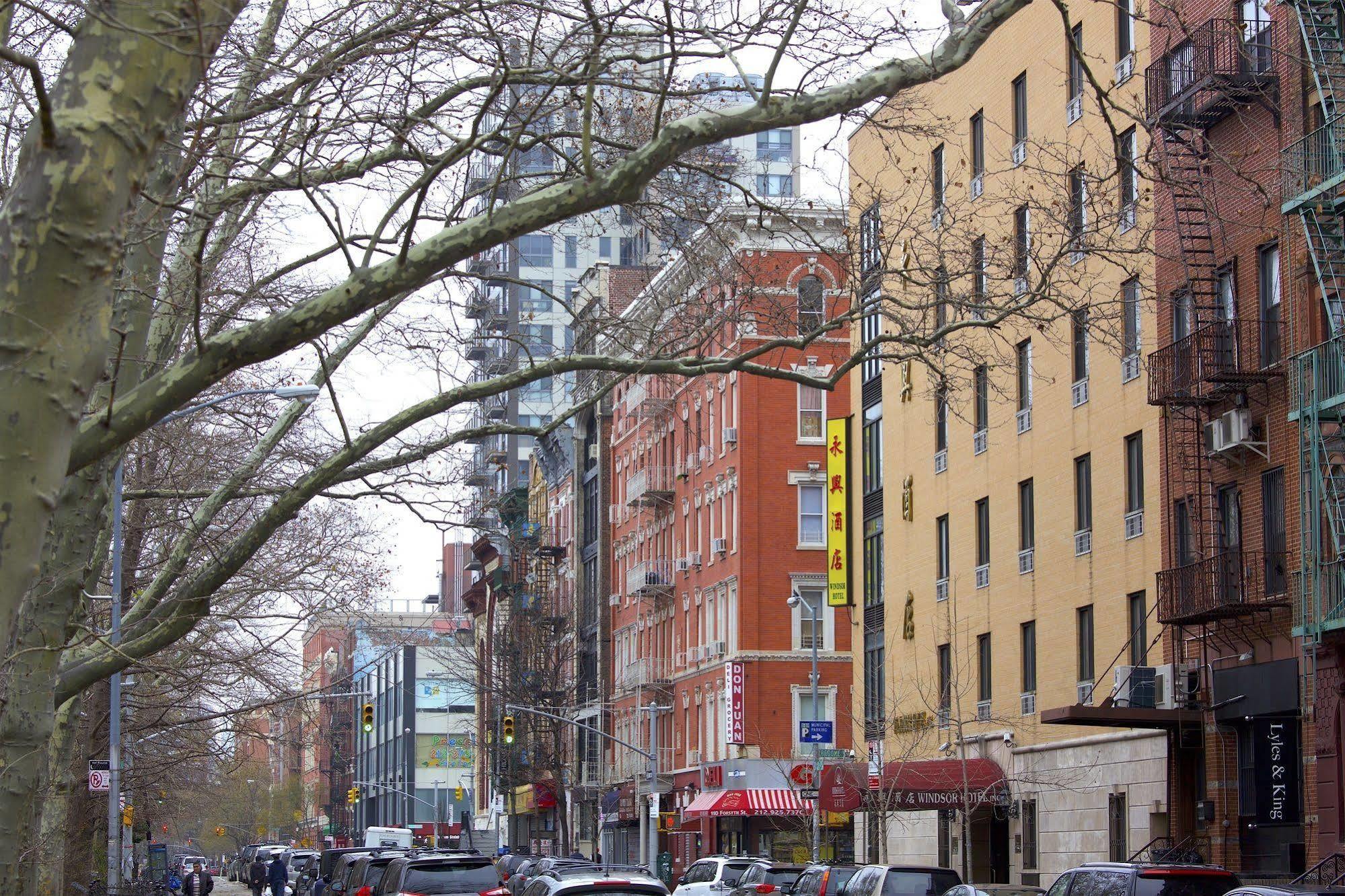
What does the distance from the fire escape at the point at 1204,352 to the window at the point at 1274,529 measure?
5cm

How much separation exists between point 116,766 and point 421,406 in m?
22.9

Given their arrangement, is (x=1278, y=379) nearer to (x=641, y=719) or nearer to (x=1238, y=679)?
(x=1238, y=679)

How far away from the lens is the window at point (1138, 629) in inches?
1351

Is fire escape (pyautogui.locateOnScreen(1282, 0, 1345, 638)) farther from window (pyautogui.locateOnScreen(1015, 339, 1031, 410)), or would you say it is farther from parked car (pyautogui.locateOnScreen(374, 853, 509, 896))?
parked car (pyautogui.locateOnScreen(374, 853, 509, 896))

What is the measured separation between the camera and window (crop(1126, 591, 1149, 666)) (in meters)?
34.3

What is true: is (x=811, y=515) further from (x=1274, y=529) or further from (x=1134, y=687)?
(x=1274, y=529)

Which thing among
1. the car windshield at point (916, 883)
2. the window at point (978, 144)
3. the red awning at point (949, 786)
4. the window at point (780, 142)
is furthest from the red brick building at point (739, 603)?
the window at point (780, 142)

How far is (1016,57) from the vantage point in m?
40.9

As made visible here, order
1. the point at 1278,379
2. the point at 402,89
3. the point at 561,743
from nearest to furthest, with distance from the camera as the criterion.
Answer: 1. the point at 402,89
2. the point at 1278,379
3. the point at 561,743

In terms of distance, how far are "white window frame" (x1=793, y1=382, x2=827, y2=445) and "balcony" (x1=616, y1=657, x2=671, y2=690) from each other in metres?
12.6

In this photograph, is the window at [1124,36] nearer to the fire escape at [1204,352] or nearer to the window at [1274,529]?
the fire escape at [1204,352]

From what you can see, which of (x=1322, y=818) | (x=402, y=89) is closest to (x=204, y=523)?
(x=402, y=89)

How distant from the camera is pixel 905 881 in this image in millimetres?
26047

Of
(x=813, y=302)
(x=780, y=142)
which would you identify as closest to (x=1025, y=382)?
(x=813, y=302)
